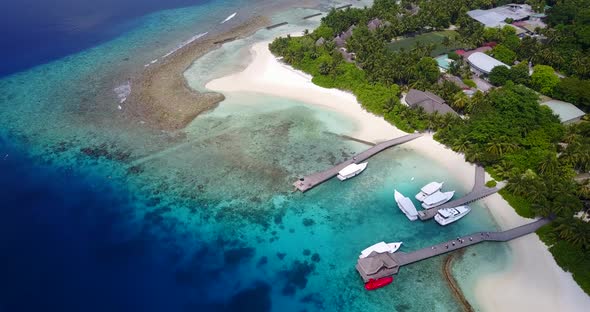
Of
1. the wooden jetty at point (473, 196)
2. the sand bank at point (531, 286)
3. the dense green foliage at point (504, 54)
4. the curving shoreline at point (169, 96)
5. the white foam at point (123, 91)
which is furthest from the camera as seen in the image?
the dense green foliage at point (504, 54)

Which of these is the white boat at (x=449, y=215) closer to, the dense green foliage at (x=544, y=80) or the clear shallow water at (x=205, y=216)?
the clear shallow water at (x=205, y=216)

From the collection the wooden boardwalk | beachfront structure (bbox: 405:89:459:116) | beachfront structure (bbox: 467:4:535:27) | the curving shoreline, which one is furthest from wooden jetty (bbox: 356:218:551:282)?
beachfront structure (bbox: 467:4:535:27)

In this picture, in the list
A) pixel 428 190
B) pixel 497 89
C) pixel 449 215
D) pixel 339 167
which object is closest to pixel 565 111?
pixel 497 89

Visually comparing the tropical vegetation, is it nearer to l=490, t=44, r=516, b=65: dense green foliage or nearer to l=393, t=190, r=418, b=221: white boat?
l=490, t=44, r=516, b=65: dense green foliage

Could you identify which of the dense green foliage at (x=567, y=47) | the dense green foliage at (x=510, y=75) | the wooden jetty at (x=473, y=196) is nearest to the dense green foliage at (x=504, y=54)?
the dense green foliage at (x=567, y=47)

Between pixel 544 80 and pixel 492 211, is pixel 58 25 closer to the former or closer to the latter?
pixel 492 211

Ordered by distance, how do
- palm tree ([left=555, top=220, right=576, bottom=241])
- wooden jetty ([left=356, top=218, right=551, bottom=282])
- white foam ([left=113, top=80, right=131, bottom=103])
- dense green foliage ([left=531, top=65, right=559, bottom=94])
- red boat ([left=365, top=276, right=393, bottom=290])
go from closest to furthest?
red boat ([left=365, top=276, right=393, bottom=290])
wooden jetty ([left=356, top=218, right=551, bottom=282])
palm tree ([left=555, top=220, right=576, bottom=241])
dense green foliage ([left=531, top=65, right=559, bottom=94])
white foam ([left=113, top=80, right=131, bottom=103])
